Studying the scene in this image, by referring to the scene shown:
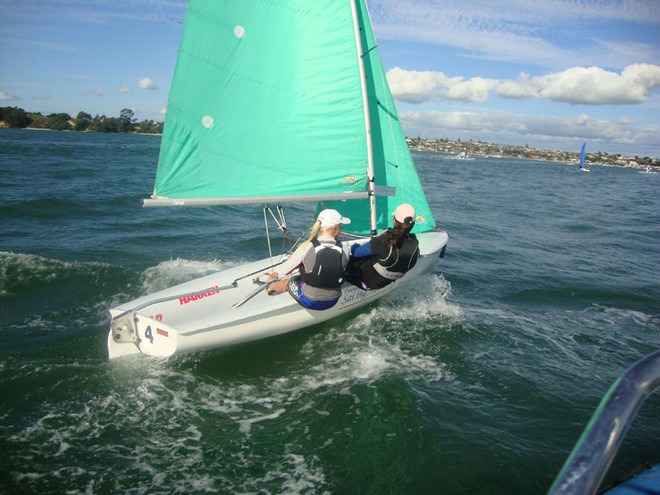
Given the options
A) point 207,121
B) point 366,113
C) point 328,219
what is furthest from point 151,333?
point 366,113

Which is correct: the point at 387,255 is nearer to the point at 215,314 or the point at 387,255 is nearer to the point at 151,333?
the point at 215,314

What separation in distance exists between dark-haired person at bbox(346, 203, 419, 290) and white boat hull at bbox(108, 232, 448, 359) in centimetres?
32

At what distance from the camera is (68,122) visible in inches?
3287

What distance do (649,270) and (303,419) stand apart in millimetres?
10248

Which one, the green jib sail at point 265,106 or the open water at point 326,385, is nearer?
the open water at point 326,385

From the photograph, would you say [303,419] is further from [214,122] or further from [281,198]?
[214,122]

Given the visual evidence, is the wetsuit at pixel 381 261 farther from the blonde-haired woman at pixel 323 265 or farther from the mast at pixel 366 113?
the mast at pixel 366 113

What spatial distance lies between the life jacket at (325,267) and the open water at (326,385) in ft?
3.71

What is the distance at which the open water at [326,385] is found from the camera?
3732 mm

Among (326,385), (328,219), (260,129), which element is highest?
(260,129)

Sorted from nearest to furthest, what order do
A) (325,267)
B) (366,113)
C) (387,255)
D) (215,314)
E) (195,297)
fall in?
(325,267), (387,255), (215,314), (195,297), (366,113)

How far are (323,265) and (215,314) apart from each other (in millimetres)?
1601

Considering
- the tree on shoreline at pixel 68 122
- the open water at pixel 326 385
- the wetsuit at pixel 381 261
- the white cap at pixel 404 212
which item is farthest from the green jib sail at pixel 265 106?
the tree on shoreline at pixel 68 122

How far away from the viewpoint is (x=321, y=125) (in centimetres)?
626
